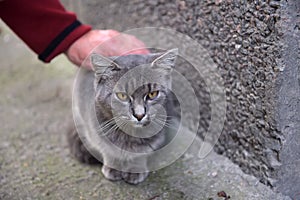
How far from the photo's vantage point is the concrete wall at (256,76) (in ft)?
4.14

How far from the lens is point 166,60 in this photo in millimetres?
1422

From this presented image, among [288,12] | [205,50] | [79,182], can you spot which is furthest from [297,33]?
[79,182]

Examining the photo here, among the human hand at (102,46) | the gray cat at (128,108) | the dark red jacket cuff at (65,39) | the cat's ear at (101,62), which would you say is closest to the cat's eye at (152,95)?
the gray cat at (128,108)

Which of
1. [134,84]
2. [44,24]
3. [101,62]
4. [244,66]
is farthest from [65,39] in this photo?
[244,66]

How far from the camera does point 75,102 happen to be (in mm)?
1828

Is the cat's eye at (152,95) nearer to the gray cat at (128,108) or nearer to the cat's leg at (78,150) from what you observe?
the gray cat at (128,108)

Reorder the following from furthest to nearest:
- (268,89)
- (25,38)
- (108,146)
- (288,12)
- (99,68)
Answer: (25,38)
(108,146)
(99,68)
(268,89)
(288,12)

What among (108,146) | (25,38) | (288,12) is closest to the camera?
(288,12)

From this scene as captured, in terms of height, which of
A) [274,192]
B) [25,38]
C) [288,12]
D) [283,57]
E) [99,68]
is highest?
[288,12]

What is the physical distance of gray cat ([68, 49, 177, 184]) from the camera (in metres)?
1.39

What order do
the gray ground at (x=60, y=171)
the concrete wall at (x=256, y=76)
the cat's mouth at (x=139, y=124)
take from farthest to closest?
the gray ground at (x=60, y=171) < the cat's mouth at (x=139, y=124) < the concrete wall at (x=256, y=76)

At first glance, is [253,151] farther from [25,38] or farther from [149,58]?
[25,38]

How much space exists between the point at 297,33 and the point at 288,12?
0.23 ft

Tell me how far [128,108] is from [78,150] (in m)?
0.46
